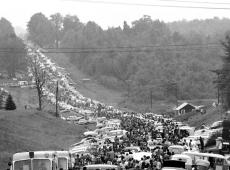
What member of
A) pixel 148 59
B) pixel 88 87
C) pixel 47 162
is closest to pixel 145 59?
pixel 148 59

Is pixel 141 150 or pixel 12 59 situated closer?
pixel 141 150

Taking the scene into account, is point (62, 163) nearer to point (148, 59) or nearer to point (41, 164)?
point (41, 164)

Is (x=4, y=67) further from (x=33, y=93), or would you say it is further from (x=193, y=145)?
(x=193, y=145)

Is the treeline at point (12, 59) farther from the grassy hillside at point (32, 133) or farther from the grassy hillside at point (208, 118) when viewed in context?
the grassy hillside at point (32, 133)

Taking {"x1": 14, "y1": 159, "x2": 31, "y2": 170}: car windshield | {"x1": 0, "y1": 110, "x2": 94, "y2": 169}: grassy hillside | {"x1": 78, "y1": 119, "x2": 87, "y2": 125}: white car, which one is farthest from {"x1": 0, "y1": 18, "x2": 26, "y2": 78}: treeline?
{"x1": 14, "y1": 159, "x2": 31, "y2": 170}: car windshield

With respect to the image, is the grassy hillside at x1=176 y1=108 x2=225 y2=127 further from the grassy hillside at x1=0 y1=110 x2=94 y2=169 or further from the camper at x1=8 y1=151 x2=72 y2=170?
the camper at x1=8 y1=151 x2=72 y2=170

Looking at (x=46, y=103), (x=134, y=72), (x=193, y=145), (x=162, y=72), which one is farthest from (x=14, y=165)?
(x=134, y=72)

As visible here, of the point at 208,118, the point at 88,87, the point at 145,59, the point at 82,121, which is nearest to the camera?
the point at 208,118
